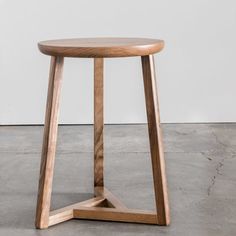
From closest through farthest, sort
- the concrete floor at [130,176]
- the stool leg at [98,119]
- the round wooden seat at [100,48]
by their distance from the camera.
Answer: the round wooden seat at [100,48]
the concrete floor at [130,176]
the stool leg at [98,119]

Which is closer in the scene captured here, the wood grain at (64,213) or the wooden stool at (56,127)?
the wooden stool at (56,127)

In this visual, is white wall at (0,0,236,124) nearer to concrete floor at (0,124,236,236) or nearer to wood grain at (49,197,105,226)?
concrete floor at (0,124,236,236)

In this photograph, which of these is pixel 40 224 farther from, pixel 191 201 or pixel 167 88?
pixel 167 88

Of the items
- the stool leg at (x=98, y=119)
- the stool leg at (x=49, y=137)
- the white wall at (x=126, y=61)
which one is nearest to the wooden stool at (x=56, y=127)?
the stool leg at (x=49, y=137)

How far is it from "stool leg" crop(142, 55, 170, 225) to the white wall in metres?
1.31

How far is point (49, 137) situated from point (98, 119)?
29cm

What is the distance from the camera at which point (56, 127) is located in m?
1.58

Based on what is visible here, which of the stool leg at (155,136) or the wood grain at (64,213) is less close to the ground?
the stool leg at (155,136)

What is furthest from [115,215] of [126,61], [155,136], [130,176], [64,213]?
[126,61]

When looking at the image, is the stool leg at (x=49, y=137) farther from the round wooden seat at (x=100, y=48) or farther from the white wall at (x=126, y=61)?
the white wall at (x=126, y=61)

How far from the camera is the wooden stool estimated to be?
1.48 m

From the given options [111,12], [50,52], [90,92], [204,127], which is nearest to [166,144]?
[204,127]

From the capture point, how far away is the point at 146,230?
1.60m

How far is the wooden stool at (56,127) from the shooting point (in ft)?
4.85
